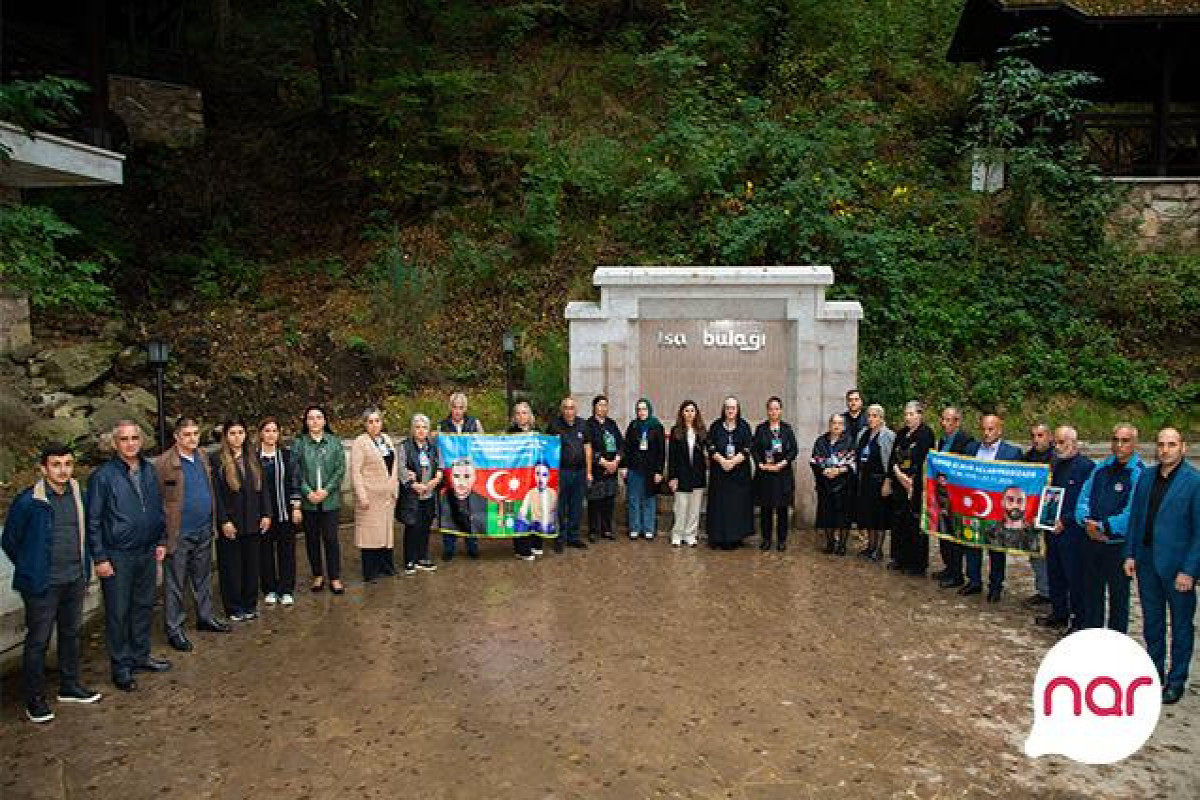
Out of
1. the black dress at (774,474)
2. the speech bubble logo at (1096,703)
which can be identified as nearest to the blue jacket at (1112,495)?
the speech bubble logo at (1096,703)

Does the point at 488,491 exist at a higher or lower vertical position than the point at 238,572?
higher

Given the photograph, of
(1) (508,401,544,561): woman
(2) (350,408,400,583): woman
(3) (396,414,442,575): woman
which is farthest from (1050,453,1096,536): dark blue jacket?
(2) (350,408,400,583): woman

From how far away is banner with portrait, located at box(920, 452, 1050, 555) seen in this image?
8.09m

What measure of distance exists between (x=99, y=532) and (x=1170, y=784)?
685 centimetres

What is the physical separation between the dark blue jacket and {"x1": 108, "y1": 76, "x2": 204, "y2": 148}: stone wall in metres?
18.9

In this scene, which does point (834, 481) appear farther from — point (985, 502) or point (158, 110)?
point (158, 110)

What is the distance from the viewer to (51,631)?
19.6 ft

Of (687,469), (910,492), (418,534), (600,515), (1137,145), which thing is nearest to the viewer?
(910,492)

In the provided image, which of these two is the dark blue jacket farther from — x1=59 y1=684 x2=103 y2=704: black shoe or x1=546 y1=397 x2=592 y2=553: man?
x1=59 y1=684 x2=103 y2=704: black shoe

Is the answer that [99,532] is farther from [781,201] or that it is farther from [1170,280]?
[1170,280]

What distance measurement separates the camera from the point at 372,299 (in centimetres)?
1525

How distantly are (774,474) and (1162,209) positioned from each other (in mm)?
10868

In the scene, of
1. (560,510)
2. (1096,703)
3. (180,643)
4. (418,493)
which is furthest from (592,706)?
(560,510)

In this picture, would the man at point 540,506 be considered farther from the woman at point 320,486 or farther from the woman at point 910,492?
the woman at point 910,492
